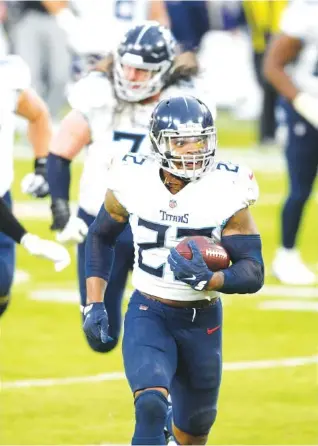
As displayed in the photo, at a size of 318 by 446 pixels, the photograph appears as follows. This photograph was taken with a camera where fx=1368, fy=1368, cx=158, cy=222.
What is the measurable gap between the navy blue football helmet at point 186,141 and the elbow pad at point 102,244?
30cm

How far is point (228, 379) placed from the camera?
6.47m

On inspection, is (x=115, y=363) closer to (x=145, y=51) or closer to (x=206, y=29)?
(x=145, y=51)

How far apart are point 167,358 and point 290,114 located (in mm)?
3963

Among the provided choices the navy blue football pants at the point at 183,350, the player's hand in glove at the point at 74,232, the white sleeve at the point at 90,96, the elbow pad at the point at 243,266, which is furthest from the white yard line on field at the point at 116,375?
the elbow pad at the point at 243,266

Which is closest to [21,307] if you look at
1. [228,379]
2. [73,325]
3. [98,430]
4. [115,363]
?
[73,325]

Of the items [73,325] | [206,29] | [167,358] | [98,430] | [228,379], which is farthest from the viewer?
[206,29]

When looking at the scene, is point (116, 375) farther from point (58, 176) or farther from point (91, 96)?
point (91, 96)

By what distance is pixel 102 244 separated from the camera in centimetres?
498

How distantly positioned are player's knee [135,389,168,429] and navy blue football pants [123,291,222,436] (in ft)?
0.51

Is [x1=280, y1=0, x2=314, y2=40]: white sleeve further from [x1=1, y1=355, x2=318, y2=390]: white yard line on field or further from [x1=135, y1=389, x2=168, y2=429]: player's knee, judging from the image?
[x1=135, y1=389, x2=168, y2=429]: player's knee

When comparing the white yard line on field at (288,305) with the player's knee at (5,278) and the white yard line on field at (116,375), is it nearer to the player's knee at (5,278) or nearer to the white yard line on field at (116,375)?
the white yard line on field at (116,375)

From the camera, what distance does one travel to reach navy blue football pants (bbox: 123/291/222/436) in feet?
15.3

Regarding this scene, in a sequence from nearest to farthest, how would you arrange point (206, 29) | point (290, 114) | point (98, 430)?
point (98, 430) < point (290, 114) < point (206, 29)

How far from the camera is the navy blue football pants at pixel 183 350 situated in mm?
4672
